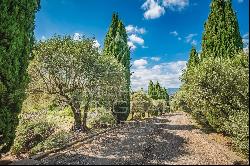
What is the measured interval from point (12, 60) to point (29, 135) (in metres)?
5.29

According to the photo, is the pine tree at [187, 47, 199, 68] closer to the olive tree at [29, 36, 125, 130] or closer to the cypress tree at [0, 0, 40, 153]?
the olive tree at [29, 36, 125, 130]

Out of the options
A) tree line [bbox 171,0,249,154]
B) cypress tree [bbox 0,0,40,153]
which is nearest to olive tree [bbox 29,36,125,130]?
tree line [bbox 171,0,249,154]

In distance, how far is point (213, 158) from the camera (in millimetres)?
14719

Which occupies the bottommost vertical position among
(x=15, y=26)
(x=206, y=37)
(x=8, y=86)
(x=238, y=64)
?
(x=8, y=86)

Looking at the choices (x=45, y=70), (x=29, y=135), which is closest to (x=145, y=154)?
(x=29, y=135)

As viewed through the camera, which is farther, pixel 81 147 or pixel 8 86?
pixel 81 147

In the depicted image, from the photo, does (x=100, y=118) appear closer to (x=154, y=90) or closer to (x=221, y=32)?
(x=221, y=32)

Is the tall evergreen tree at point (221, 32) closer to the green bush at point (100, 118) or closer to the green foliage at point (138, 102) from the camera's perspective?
the green bush at point (100, 118)

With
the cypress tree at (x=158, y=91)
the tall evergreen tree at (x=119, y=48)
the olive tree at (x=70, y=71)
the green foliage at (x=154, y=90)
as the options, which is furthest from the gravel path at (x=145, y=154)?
the cypress tree at (x=158, y=91)

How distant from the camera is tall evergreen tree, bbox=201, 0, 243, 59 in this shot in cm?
2752

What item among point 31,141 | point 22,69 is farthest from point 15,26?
point 31,141

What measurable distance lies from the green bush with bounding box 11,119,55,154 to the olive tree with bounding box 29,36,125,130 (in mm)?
6582

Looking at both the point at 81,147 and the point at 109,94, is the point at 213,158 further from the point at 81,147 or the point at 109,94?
the point at 109,94

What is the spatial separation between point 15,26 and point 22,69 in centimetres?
224
